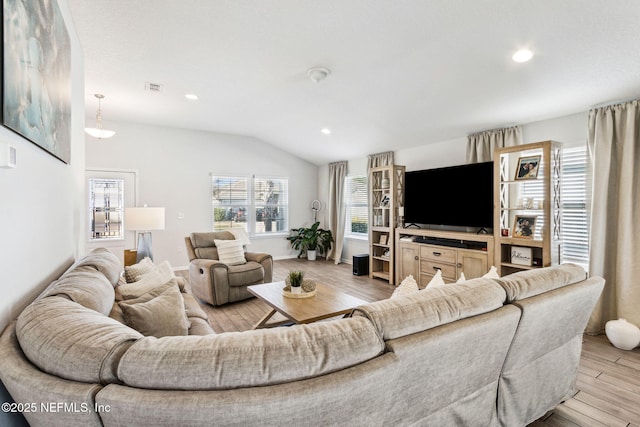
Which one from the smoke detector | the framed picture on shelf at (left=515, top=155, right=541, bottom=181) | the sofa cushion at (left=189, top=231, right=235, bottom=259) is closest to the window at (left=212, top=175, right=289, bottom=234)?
the sofa cushion at (left=189, top=231, right=235, bottom=259)

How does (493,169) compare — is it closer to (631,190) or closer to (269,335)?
(631,190)

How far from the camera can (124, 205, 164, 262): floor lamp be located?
12.5 ft

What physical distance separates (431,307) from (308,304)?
1539 mm

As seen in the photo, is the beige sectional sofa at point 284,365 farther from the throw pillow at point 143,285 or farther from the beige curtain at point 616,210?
the beige curtain at point 616,210

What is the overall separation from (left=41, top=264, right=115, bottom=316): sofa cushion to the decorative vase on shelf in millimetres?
3997

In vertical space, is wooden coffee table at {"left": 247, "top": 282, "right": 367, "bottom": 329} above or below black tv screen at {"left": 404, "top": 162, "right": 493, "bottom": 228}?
below

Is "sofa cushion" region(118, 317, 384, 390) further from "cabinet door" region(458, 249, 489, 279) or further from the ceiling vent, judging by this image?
the ceiling vent

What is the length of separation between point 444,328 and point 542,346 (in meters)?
0.89

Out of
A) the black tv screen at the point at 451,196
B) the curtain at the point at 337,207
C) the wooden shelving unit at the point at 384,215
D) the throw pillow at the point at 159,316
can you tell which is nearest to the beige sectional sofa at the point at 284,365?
the throw pillow at the point at 159,316

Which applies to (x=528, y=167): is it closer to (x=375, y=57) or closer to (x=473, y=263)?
(x=473, y=263)

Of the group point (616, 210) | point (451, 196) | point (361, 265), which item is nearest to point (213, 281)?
point (361, 265)

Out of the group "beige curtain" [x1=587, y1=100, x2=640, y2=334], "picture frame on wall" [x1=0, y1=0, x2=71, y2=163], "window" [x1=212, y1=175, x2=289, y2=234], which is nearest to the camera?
"picture frame on wall" [x1=0, y1=0, x2=71, y2=163]

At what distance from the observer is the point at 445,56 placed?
2.86 metres

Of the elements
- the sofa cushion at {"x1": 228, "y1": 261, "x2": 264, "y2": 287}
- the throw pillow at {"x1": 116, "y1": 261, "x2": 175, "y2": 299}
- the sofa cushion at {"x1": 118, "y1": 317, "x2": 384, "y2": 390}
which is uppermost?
the sofa cushion at {"x1": 118, "y1": 317, "x2": 384, "y2": 390}
